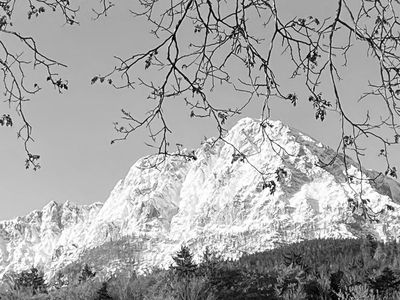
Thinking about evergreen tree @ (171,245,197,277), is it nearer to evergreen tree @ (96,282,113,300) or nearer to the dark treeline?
the dark treeline

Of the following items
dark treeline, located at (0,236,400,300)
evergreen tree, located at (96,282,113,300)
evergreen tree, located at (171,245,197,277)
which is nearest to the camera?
evergreen tree, located at (96,282,113,300)

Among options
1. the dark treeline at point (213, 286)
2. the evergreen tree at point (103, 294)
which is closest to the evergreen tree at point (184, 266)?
the dark treeline at point (213, 286)

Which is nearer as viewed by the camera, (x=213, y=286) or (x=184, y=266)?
(x=213, y=286)

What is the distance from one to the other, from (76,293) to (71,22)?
41.0 m

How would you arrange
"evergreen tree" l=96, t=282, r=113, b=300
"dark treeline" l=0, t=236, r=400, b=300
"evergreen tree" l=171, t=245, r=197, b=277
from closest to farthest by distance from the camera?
"evergreen tree" l=96, t=282, r=113, b=300 < "dark treeline" l=0, t=236, r=400, b=300 < "evergreen tree" l=171, t=245, r=197, b=277

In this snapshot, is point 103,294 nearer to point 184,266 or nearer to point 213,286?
point 213,286

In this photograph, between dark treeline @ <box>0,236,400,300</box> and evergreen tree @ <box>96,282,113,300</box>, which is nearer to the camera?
evergreen tree @ <box>96,282,113,300</box>

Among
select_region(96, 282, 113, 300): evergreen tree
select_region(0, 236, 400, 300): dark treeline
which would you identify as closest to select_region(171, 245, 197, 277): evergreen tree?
select_region(0, 236, 400, 300): dark treeline

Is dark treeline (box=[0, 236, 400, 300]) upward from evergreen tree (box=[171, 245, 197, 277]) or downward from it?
downward

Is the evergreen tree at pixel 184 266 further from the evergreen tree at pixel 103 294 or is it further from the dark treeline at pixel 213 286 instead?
the evergreen tree at pixel 103 294

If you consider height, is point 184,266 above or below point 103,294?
above

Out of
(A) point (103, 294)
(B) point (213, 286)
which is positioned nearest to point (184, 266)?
(B) point (213, 286)

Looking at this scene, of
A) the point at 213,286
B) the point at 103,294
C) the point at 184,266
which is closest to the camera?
the point at 103,294

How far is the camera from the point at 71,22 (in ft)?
16.5
